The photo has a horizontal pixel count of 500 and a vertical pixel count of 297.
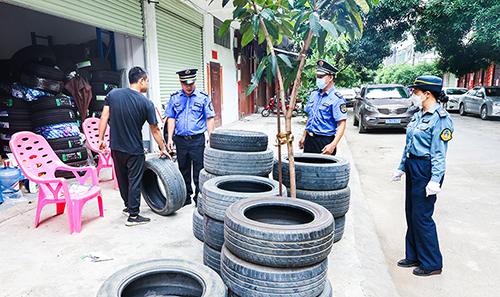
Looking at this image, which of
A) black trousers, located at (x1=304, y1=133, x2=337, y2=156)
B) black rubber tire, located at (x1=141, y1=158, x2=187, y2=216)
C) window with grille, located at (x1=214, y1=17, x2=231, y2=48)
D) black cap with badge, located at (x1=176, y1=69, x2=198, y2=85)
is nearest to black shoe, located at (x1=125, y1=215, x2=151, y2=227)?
black rubber tire, located at (x1=141, y1=158, x2=187, y2=216)

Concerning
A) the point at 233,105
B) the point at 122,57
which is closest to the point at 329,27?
the point at 122,57

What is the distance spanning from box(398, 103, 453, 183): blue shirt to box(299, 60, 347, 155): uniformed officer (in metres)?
1.13

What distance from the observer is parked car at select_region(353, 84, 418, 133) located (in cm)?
1166

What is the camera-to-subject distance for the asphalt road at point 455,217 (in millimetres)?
3068

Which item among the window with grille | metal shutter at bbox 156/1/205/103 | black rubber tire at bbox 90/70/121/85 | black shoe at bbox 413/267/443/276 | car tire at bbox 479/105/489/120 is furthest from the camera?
car tire at bbox 479/105/489/120

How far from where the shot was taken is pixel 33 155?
4148 mm

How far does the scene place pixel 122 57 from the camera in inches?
310

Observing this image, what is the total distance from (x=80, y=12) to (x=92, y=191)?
3423 millimetres

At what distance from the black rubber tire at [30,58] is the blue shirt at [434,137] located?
6386 mm

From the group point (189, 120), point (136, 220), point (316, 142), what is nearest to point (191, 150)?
point (189, 120)

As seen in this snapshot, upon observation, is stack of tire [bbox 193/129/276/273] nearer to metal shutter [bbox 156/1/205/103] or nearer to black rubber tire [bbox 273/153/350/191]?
black rubber tire [bbox 273/153/350/191]

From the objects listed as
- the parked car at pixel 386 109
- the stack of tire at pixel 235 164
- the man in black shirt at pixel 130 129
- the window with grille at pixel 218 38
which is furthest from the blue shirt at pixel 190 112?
the parked car at pixel 386 109

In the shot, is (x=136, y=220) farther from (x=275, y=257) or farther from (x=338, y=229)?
(x=275, y=257)

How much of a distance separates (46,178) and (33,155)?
62 centimetres
